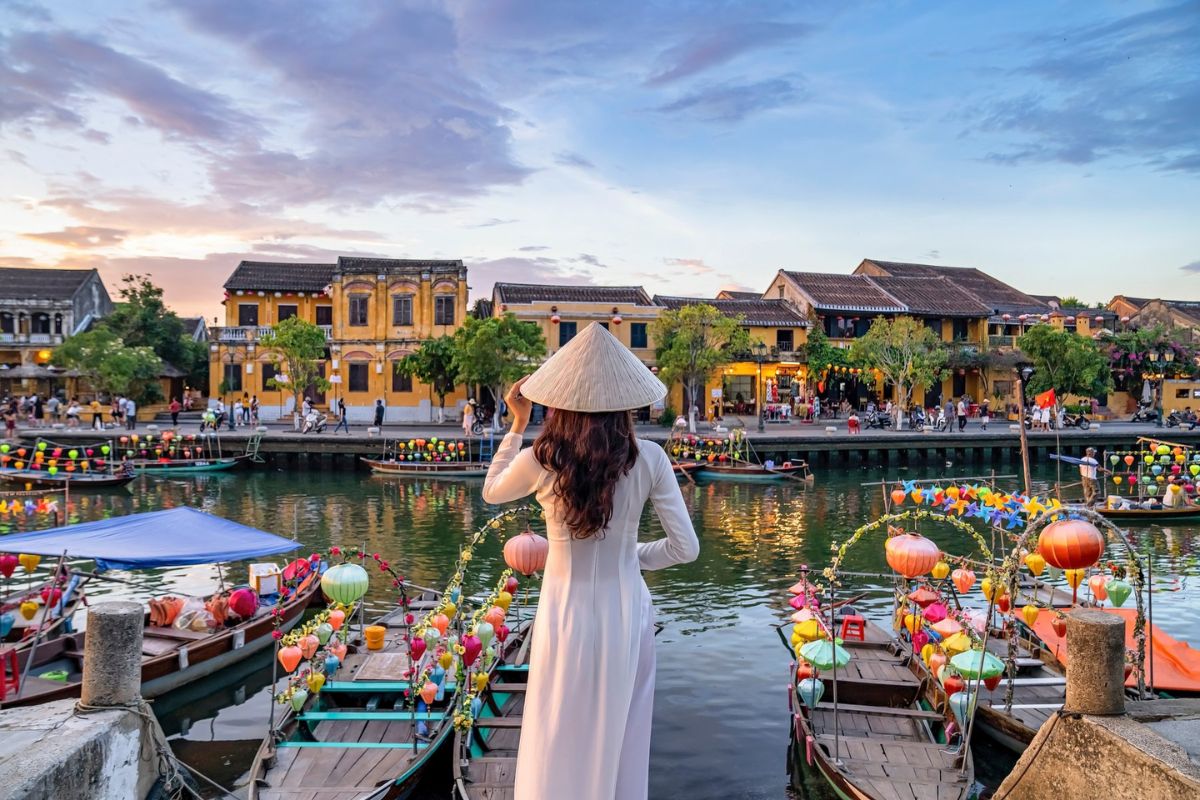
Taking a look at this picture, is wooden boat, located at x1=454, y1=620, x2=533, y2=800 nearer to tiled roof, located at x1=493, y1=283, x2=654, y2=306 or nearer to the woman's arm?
the woman's arm

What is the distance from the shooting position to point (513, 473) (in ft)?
10.9

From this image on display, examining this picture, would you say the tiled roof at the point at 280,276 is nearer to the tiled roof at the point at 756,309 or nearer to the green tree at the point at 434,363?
the green tree at the point at 434,363

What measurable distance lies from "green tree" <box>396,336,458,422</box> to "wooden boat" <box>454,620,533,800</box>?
2316cm

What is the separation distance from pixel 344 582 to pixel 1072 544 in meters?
6.19

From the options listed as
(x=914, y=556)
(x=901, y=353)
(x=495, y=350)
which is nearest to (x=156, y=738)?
(x=914, y=556)

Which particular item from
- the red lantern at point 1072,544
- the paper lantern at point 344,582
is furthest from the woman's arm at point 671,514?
the paper lantern at point 344,582

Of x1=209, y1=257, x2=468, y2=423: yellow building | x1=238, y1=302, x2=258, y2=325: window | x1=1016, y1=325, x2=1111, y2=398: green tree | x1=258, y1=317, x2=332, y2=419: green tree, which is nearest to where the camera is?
x1=258, y1=317, x2=332, y2=419: green tree

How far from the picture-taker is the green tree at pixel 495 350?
2962 cm

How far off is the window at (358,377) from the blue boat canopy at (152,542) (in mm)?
26040

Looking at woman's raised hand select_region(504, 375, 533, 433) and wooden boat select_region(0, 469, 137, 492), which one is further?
wooden boat select_region(0, 469, 137, 492)

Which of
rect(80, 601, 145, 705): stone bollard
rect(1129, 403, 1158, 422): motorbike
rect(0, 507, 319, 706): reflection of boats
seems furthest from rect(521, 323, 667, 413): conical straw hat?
rect(1129, 403, 1158, 422): motorbike

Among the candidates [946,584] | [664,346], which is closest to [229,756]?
[946,584]

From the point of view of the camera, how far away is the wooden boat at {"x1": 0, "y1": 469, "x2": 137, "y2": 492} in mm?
24328

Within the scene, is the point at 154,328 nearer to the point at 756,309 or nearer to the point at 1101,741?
the point at 756,309
